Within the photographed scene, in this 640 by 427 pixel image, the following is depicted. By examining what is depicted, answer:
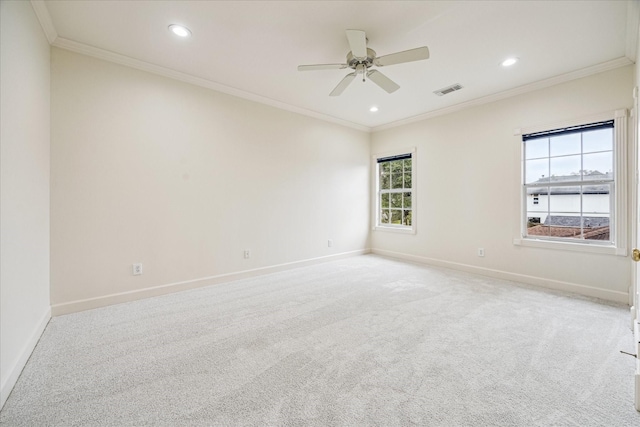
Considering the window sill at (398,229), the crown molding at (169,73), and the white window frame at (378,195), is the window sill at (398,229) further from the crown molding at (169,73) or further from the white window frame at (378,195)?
the crown molding at (169,73)

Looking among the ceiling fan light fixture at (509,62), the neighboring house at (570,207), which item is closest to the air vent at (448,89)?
the ceiling fan light fixture at (509,62)

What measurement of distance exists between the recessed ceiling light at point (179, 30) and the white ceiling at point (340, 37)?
0.05 metres

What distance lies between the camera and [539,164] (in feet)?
12.0

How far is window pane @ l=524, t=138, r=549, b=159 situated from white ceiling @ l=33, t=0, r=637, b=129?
0.72 m

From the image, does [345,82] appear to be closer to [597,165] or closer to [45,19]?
[45,19]

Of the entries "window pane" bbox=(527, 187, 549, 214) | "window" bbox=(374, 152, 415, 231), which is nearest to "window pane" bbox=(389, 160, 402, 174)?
"window" bbox=(374, 152, 415, 231)

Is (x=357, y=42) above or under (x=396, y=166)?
above

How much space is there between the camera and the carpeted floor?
54.9 inches

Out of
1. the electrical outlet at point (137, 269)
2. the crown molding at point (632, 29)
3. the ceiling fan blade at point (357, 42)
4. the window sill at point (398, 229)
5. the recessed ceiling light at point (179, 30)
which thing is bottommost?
the electrical outlet at point (137, 269)

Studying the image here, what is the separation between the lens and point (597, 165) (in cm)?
322

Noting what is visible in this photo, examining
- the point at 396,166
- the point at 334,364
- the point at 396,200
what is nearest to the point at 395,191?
the point at 396,200

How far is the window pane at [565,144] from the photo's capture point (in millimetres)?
3359

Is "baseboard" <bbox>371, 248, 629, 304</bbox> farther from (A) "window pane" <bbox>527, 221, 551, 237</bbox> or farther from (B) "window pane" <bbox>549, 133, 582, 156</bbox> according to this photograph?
(B) "window pane" <bbox>549, 133, 582, 156</bbox>

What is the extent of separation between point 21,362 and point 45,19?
8.75ft
